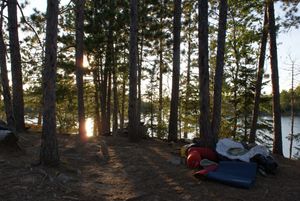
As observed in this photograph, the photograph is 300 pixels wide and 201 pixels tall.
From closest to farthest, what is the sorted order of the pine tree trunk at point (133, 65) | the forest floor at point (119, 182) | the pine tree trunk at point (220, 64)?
the forest floor at point (119, 182) → the pine tree trunk at point (220, 64) → the pine tree trunk at point (133, 65)

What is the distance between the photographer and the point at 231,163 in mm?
6035

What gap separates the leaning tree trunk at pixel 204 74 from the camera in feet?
25.3

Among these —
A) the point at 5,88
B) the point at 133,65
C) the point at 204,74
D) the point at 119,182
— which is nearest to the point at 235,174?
the point at 119,182

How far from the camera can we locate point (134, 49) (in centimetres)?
966

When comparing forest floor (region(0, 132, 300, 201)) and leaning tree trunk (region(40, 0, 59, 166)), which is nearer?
forest floor (region(0, 132, 300, 201))

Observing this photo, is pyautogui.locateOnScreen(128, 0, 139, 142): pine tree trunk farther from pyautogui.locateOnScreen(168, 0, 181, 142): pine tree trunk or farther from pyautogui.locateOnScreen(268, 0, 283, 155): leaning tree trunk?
pyautogui.locateOnScreen(268, 0, 283, 155): leaning tree trunk

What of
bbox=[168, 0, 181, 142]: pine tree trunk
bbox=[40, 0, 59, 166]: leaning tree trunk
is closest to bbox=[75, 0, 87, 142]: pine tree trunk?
bbox=[168, 0, 181, 142]: pine tree trunk

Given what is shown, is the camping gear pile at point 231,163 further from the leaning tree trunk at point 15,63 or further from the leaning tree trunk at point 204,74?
the leaning tree trunk at point 15,63

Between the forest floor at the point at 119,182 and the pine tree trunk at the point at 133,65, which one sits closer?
the forest floor at the point at 119,182

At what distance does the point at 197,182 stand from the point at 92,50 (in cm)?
1147

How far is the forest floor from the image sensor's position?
4801 millimetres

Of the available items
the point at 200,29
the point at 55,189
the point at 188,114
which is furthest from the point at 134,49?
the point at 188,114

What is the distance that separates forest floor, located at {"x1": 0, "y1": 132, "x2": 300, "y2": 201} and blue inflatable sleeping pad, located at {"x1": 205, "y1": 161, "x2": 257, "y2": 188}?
0.35 ft

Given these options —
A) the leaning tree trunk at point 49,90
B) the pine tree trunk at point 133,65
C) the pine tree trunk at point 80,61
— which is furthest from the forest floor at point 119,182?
the pine tree trunk at point 80,61
